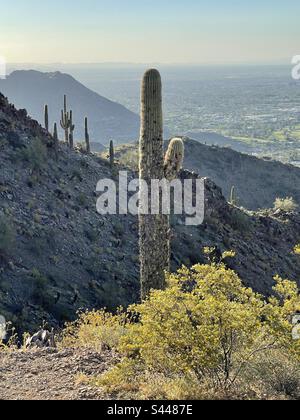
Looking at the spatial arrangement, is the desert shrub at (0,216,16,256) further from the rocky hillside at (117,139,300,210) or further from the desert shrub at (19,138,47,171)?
the rocky hillside at (117,139,300,210)

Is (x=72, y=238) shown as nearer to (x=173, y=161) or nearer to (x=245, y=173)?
(x=173, y=161)

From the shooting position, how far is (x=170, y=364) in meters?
6.80

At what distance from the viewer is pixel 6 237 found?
1552 cm

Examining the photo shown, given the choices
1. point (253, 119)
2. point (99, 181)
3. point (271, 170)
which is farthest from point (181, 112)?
point (99, 181)

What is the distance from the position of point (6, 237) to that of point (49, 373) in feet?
26.0

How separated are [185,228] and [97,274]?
6.81 m

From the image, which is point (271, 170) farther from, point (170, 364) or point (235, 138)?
point (235, 138)

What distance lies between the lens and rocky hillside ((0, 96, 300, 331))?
14.7 meters

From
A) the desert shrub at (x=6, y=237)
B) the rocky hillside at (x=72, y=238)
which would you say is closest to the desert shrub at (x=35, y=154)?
the rocky hillside at (x=72, y=238)

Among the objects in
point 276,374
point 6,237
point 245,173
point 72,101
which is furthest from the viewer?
point 72,101

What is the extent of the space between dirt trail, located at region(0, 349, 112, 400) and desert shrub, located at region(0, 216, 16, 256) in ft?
20.9

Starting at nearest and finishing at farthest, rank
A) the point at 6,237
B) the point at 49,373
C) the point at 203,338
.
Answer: the point at 203,338 → the point at 49,373 → the point at 6,237

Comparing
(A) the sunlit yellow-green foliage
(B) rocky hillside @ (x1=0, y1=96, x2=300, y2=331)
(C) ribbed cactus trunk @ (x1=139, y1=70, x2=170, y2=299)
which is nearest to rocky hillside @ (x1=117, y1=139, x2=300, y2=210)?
(B) rocky hillside @ (x1=0, y1=96, x2=300, y2=331)

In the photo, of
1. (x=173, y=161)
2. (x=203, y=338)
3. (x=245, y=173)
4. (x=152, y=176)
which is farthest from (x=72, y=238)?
(x=245, y=173)
